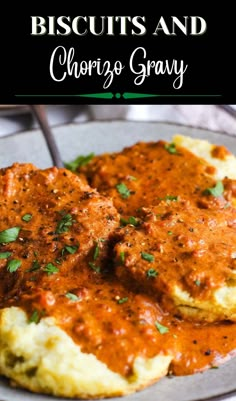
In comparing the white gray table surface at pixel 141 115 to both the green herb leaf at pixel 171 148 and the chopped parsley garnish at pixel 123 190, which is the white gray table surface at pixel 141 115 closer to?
the green herb leaf at pixel 171 148

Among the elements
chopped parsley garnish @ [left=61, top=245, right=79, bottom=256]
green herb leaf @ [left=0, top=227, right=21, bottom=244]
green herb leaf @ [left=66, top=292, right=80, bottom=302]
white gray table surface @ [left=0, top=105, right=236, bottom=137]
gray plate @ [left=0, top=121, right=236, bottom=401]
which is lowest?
white gray table surface @ [left=0, top=105, right=236, bottom=137]

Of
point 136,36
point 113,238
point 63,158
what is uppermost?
point 136,36

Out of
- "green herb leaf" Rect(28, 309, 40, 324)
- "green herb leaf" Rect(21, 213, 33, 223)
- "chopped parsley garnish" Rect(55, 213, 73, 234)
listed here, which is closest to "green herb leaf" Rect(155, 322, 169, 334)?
"green herb leaf" Rect(28, 309, 40, 324)

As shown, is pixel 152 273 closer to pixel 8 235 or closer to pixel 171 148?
pixel 8 235

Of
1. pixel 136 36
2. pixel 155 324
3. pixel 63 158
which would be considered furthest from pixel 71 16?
pixel 155 324

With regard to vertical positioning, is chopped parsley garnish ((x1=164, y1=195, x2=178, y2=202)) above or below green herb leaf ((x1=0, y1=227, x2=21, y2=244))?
below

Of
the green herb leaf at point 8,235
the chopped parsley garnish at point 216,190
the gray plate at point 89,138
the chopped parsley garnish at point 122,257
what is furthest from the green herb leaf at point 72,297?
the gray plate at point 89,138

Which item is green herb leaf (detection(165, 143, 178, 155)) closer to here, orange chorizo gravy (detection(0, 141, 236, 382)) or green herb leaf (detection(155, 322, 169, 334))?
orange chorizo gravy (detection(0, 141, 236, 382))

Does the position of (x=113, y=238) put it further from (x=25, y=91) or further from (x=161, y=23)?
(x=25, y=91)
